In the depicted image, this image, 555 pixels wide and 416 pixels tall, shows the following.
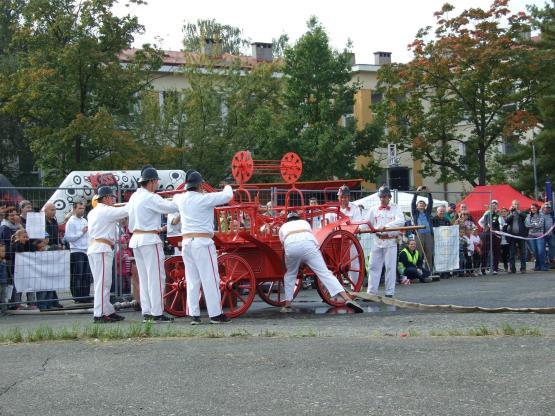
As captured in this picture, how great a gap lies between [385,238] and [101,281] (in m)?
4.57

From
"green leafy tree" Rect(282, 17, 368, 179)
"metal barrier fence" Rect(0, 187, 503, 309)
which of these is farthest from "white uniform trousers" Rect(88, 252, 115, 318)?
"green leafy tree" Rect(282, 17, 368, 179)

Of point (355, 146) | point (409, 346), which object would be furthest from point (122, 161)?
point (409, 346)

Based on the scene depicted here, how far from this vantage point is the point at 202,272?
11.3 meters

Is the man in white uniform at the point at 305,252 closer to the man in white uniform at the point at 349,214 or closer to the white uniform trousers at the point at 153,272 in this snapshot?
the man in white uniform at the point at 349,214

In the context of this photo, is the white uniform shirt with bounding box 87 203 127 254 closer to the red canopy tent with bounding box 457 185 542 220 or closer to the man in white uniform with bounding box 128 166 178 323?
the man in white uniform with bounding box 128 166 178 323

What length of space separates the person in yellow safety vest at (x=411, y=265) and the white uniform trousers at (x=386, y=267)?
5098 mm

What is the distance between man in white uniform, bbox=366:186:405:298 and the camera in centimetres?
1376

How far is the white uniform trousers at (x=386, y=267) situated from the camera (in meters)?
13.9

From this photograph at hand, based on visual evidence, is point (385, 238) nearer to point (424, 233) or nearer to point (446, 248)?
point (424, 233)

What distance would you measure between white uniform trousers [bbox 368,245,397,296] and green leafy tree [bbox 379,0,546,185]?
25.6 meters

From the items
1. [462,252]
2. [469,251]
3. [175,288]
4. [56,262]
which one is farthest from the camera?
[469,251]

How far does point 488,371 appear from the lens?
23.5 ft

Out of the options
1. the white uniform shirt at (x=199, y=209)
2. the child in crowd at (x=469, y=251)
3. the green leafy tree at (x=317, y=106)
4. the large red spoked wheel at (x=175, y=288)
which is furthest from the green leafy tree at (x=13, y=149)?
the white uniform shirt at (x=199, y=209)

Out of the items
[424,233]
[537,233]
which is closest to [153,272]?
[424,233]
